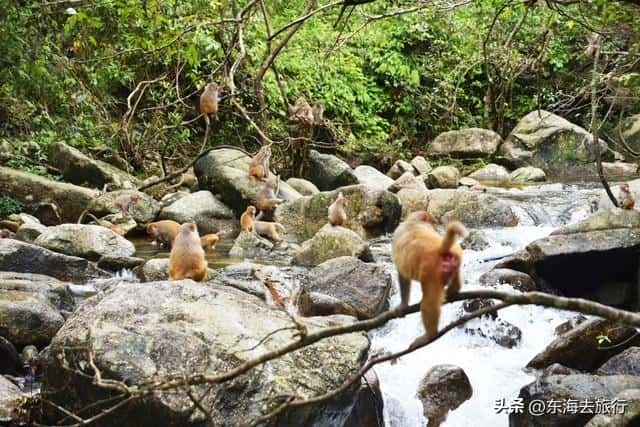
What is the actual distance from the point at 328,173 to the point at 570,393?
35.7 feet

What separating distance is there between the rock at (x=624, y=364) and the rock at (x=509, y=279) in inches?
93.7

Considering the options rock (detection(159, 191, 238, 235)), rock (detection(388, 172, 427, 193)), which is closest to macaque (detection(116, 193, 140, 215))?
rock (detection(159, 191, 238, 235))

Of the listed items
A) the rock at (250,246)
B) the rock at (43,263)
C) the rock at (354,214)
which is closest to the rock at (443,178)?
the rock at (354,214)

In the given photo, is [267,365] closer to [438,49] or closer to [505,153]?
[505,153]

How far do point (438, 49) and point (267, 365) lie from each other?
19.9 meters

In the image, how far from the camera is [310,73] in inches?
766

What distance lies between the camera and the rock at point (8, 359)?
731 cm

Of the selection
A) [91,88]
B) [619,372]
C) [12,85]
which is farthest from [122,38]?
[619,372]

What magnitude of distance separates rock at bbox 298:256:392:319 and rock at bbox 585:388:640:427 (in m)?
3.75

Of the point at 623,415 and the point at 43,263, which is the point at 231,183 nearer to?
the point at 43,263

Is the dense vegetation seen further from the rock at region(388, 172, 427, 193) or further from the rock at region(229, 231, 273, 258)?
the rock at region(229, 231, 273, 258)

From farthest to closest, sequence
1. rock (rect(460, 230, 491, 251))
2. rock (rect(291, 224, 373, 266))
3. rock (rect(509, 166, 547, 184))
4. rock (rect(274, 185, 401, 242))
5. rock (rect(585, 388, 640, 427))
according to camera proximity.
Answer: rock (rect(509, 166, 547, 184))
rock (rect(274, 185, 401, 242))
rock (rect(460, 230, 491, 251))
rock (rect(291, 224, 373, 266))
rock (rect(585, 388, 640, 427))

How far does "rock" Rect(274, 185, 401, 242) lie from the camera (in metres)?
13.9

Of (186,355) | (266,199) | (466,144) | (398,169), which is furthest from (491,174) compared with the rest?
(186,355)
